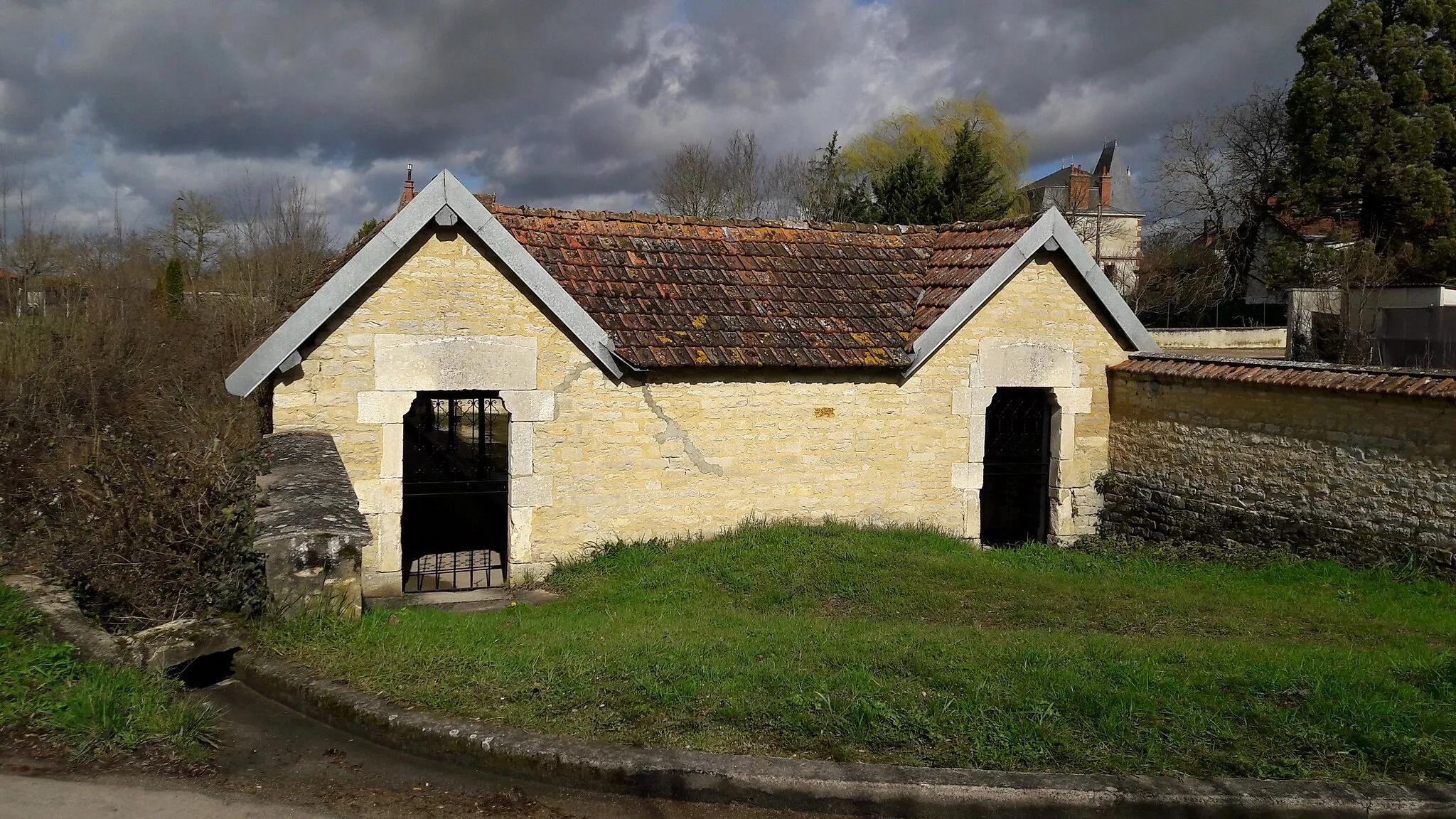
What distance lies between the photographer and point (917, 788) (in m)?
3.72

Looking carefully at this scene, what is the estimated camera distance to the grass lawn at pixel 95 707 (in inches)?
155

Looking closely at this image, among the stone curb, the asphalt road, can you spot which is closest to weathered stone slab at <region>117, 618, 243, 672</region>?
the asphalt road

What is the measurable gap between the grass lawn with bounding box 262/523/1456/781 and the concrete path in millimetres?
817

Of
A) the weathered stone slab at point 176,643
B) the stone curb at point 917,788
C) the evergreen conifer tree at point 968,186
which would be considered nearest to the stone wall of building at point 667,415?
the weathered stone slab at point 176,643

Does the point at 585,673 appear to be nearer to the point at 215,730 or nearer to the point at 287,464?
the point at 215,730

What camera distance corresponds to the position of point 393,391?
27.8 feet

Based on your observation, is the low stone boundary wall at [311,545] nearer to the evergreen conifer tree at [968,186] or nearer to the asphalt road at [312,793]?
the asphalt road at [312,793]

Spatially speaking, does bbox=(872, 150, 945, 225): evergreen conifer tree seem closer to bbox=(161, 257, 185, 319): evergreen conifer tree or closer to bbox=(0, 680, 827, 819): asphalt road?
bbox=(161, 257, 185, 319): evergreen conifer tree

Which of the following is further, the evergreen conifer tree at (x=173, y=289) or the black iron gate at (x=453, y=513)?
the evergreen conifer tree at (x=173, y=289)

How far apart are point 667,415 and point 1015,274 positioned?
4257 mm

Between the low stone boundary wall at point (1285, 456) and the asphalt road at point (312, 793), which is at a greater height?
the low stone boundary wall at point (1285, 456)

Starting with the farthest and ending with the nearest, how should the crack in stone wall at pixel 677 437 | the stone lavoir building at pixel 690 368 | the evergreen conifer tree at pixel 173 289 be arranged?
1. the evergreen conifer tree at pixel 173 289
2. the crack in stone wall at pixel 677 437
3. the stone lavoir building at pixel 690 368

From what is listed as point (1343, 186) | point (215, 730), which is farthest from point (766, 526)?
point (1343, 186)

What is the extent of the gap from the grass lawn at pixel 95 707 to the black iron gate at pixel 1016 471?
29.8 ft
